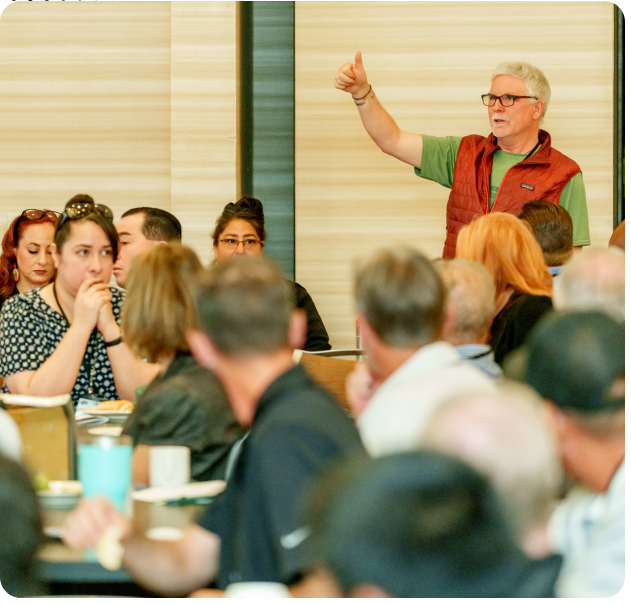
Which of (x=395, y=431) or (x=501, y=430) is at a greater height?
(x=501, y=430)

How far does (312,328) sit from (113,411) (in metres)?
1.72

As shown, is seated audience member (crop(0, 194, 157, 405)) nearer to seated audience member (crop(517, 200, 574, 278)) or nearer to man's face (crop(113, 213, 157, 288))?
man's face (crop(113, 213, 157, 288))

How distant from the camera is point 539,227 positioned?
332cm

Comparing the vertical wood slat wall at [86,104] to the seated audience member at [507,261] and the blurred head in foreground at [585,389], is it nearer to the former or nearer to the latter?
the seated audience member at [507,261]

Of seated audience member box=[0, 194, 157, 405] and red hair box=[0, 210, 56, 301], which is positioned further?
red hair box=[0, 210, 56, 301]

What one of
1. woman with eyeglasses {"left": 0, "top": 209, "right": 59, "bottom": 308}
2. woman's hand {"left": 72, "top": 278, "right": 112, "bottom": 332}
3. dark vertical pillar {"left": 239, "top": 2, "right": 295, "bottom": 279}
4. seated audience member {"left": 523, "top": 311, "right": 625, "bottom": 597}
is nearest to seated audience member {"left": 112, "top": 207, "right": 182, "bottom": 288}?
woman with eyeglasses {"left": 0, "top": 209, "right": 59, "bottom": 308}

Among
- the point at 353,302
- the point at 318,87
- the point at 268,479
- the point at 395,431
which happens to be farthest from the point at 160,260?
the point at 318,87

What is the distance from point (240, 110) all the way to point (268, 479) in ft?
12.7

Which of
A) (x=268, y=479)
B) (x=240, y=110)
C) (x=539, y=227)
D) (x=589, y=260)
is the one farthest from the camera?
(x=240, y=110)

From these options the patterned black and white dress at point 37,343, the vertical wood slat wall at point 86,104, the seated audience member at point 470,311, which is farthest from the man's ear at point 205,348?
the vertical wood slat wall at point 86,104

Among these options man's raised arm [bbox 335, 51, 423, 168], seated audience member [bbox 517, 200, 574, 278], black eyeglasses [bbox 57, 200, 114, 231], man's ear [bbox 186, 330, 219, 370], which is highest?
man's raised arm [bbox 335, 51, 423, 168]

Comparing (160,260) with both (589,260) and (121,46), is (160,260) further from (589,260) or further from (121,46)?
(121,46)

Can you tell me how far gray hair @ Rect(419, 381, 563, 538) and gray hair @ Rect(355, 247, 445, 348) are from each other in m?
0.64

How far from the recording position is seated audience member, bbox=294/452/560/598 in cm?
72
